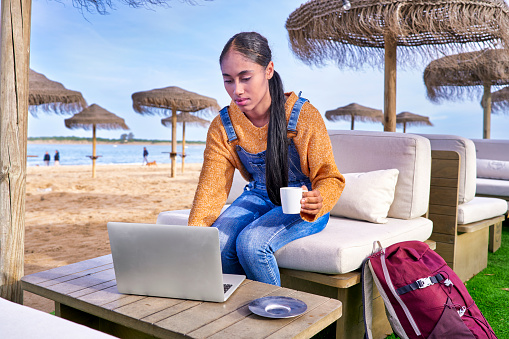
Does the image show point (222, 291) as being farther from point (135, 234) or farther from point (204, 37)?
point (204, 37)

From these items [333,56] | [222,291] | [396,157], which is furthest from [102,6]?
[333,56]

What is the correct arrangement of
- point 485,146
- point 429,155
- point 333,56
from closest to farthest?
point 429,155
point 333,56
point 485,146

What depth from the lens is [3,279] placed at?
1.74 m

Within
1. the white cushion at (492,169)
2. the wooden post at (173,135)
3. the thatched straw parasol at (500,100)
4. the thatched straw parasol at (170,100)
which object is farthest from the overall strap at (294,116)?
the thatched straw parasol at (500,100)

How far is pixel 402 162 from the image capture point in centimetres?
233

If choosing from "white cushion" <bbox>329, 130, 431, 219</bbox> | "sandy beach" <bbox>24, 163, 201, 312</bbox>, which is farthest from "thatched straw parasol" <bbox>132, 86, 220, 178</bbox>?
"white cushion" <bbox>329, 130, 431, 219</bbox>

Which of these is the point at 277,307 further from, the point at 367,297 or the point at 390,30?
the point at 390,30

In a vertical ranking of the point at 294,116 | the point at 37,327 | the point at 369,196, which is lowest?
the point at 37,327

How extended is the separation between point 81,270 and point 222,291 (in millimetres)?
Result: 670

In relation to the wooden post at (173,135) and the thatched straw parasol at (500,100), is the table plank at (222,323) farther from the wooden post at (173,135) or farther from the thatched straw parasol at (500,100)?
the thatched straw parasol at (500,100)

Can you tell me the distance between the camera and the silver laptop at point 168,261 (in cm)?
114

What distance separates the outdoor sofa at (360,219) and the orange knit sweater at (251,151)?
22 cm

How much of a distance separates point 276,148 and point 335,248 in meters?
0.49

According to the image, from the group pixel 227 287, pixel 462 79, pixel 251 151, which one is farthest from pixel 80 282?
pixel 462 79
